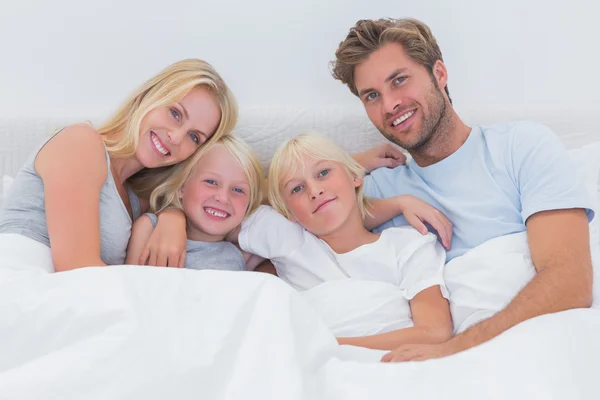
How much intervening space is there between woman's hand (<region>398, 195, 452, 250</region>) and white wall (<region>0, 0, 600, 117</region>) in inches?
26.1

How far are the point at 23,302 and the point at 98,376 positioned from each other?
0.22 metres

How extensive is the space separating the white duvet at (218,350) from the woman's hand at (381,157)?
2.33ft

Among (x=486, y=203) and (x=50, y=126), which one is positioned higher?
(x=50, y=126)

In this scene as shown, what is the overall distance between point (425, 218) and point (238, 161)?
469 mm

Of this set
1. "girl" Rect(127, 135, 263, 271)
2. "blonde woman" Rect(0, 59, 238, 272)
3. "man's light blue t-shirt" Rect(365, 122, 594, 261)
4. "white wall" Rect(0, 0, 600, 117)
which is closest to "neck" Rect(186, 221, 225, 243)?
"girl" Rect(127, 135, 263, 271)

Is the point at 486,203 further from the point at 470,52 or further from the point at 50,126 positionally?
the point at 50,126

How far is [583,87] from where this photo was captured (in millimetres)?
2141

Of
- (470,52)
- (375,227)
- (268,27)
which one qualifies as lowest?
(375,227)

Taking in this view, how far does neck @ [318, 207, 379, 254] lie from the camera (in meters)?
1.54

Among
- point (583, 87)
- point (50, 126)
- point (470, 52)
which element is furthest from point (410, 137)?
point (50, 126)

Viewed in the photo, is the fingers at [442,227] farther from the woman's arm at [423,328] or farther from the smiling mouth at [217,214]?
the smiling mouth at [217,214]

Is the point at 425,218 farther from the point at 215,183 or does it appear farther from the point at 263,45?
the point at 263,45

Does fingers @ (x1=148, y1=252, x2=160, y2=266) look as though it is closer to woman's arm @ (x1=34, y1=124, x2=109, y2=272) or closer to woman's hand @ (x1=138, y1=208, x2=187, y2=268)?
woman's hand @ (x1=138, y1=208, x2=187, y2=268)

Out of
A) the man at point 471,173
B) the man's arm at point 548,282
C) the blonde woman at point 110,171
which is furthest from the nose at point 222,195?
the man's arm at point 548,282
